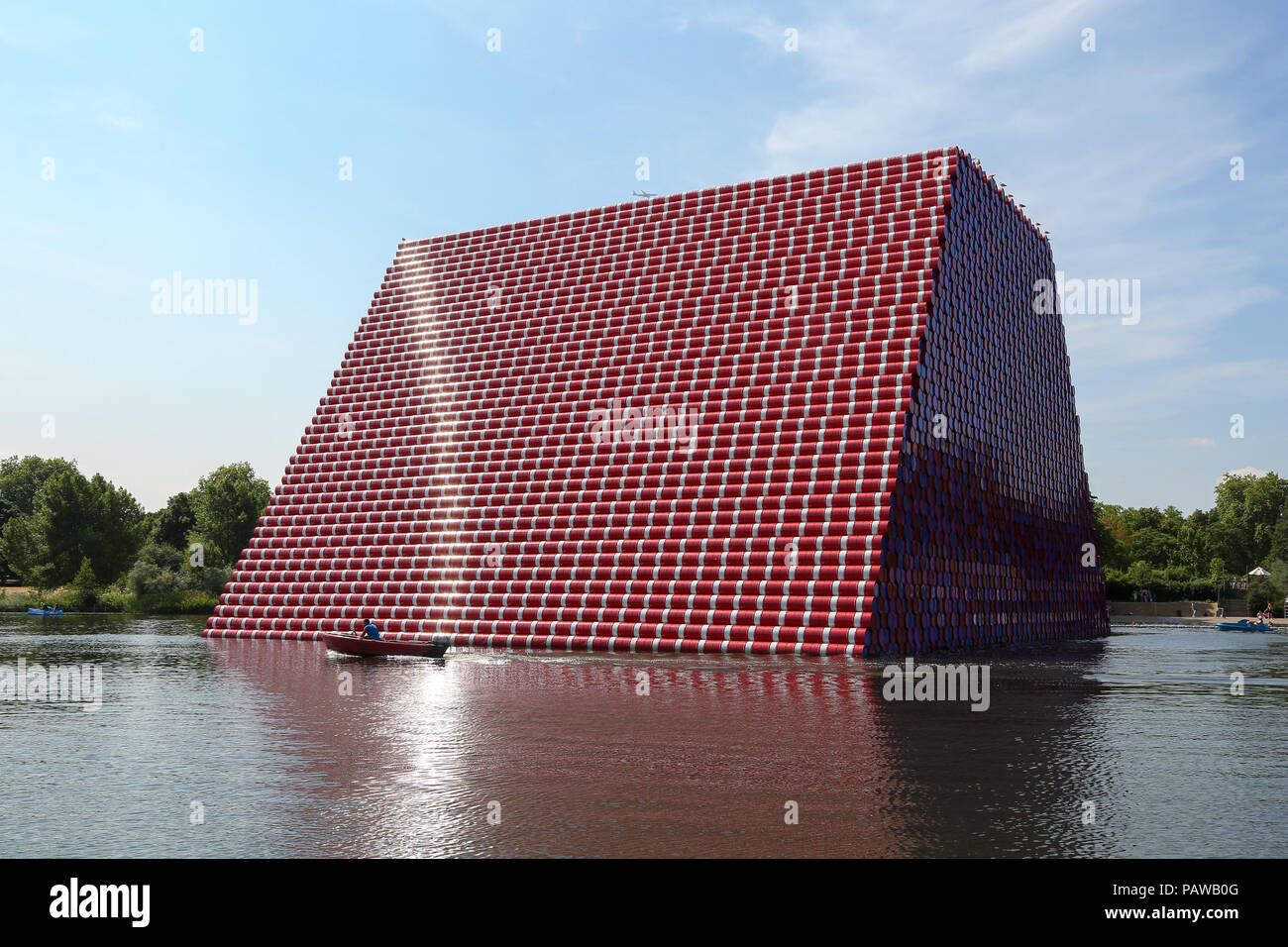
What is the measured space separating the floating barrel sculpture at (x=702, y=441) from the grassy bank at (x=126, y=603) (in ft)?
96.8

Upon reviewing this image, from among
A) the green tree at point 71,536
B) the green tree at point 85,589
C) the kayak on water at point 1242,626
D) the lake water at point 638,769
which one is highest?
the green tree at point 71,536

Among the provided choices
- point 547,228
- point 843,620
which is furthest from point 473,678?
point 547,228

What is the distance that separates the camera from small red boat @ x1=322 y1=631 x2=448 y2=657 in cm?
2923

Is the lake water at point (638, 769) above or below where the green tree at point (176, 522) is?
below

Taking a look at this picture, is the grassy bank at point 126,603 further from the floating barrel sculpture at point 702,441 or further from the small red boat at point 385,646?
the small red boat at point 385,646

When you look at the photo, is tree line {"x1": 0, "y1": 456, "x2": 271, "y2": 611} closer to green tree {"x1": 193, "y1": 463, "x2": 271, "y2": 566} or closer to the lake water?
green tree {"x1": 193, "y1": 463, "x2": 271, "y2": 566}

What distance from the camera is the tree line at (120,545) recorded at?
74.6 m

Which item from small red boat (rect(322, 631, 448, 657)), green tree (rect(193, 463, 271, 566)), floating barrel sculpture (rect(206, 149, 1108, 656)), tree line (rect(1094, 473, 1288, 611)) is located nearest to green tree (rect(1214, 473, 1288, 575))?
tree line (rect(1094, 473, 1288, 611))

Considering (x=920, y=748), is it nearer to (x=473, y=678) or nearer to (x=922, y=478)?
(x=473, y=678)

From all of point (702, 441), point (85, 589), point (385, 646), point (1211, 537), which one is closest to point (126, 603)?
point (85, 589)

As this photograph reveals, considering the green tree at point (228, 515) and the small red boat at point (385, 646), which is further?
the green tree at point (228, 515)

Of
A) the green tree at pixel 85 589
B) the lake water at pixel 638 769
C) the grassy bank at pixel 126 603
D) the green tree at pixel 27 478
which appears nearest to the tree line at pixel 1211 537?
the grassy bank at pixel 126 603

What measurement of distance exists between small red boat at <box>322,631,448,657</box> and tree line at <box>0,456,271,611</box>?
35.4 meters

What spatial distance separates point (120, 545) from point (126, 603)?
17929 mm
